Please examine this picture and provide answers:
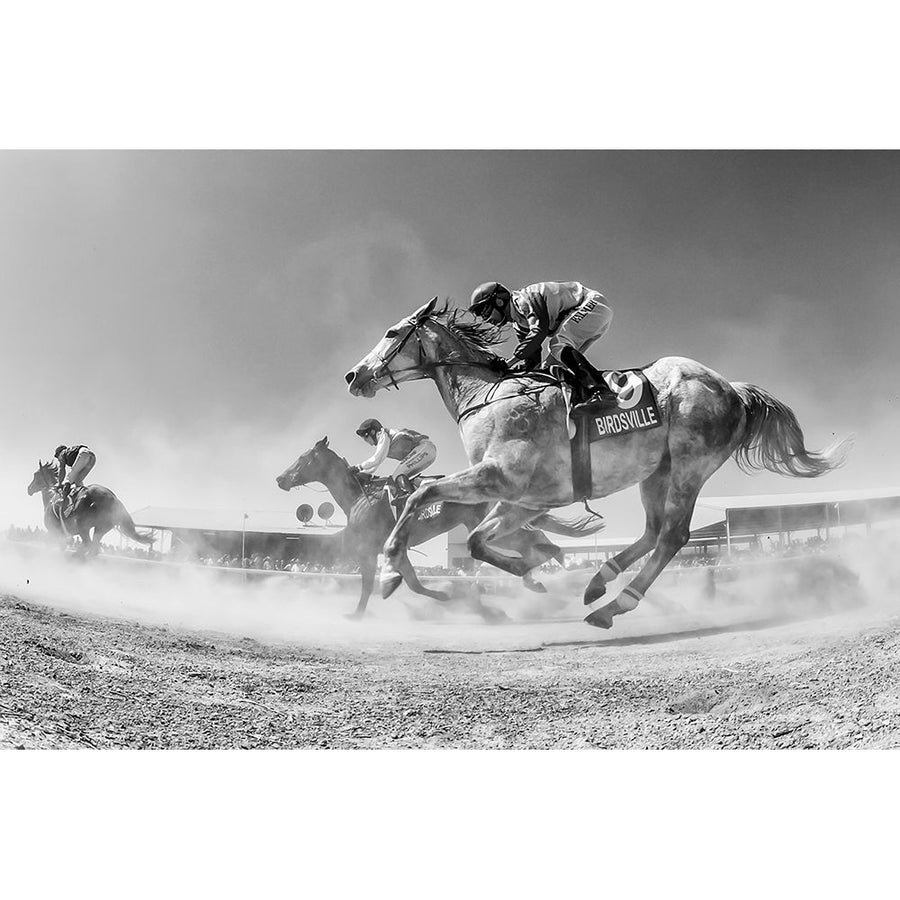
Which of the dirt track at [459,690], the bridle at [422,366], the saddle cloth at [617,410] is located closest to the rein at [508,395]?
the bridle at [422,366]

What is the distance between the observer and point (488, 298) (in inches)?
219

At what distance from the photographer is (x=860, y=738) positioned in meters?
4.59

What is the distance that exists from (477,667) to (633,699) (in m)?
0.88

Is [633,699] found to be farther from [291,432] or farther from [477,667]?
[291,432]

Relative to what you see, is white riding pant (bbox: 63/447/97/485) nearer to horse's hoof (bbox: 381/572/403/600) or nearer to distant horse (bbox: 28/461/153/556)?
distant horse (bbox: 28/461/153/556)

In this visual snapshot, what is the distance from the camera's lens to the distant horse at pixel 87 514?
5.65 m

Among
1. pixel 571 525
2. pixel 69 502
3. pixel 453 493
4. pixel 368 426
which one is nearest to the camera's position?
pixel 453 493

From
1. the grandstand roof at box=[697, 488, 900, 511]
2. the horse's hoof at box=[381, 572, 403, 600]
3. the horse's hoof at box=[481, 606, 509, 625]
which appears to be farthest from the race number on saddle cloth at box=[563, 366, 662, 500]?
the horse's hoof at box=[381, 572, 403, 600]

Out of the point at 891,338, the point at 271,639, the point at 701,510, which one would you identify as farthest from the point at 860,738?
the point at 271,639

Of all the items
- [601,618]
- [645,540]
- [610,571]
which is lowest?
[601,618]

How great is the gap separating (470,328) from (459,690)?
2184 millimetres

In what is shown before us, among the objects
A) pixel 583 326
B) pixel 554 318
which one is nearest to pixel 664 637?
pixel 583 326

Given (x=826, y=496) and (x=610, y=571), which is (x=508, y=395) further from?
(x=826, y=496)

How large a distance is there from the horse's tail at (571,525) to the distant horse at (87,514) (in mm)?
2497
